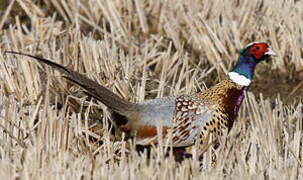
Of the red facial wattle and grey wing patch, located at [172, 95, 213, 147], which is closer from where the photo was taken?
grey wing patch, located at [172, 95, 213, 147]

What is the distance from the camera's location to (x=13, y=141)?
16.2 ft

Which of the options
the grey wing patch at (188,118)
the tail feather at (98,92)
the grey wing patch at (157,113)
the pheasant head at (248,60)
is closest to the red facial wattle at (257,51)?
the pheasant head at (248,60)

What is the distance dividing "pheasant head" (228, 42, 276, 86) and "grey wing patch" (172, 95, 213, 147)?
1.06 feet

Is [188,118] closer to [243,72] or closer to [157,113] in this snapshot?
[157,113]

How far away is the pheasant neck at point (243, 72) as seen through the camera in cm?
560

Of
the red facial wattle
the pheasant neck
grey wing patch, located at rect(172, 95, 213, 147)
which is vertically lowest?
grey wing patch, located at rect(172, 95, 213, 147)

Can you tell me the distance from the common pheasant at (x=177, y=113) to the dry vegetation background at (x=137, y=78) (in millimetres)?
97

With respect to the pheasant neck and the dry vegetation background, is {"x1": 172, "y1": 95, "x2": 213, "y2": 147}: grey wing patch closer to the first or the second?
the dry vegetation background

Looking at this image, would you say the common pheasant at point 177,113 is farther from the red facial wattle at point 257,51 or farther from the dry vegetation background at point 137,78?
the red facial wattle at point 257,51

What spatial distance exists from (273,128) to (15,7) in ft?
10.7

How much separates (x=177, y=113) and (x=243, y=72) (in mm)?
530

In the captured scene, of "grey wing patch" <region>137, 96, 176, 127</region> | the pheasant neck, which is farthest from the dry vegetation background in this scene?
"grey wing patch" <region>137, 96, 176, 127</region>

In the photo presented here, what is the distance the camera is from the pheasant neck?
221 inches

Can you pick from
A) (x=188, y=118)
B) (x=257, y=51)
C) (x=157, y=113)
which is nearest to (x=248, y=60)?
(x=257, y=51)
